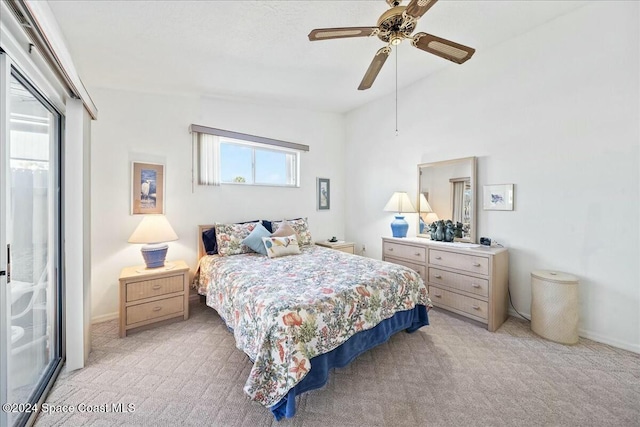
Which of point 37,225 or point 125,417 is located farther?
point 37,225

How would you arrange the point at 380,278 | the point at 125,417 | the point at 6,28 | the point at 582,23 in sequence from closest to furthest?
the point at 6,28, the point at 125,417, the point at 380,278, the point at 582,23

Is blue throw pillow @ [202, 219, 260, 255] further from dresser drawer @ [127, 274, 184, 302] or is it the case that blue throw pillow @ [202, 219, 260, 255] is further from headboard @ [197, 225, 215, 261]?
dresser drawer @ [127, 274, 184, 302]

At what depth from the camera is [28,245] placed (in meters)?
1.56

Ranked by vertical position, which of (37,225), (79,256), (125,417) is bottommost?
(125,417)

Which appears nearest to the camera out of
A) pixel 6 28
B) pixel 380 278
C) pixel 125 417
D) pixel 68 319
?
pixel 6 28

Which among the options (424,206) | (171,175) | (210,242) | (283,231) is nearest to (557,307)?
(424,206)

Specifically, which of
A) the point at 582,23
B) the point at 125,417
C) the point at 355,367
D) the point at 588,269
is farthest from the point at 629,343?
the point at 125,417

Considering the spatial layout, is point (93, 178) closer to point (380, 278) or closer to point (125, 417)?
point (125, 417)

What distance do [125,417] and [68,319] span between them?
3.04 feet

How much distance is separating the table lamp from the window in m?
0.83

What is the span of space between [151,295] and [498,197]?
13.0ft

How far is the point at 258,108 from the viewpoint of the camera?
381 centimetres

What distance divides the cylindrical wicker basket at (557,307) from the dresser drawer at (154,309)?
11.9 feet

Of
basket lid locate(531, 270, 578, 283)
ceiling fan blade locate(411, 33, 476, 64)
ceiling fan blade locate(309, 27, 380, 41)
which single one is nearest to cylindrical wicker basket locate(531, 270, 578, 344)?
basket lid locate(531, 270, 578, 283)
